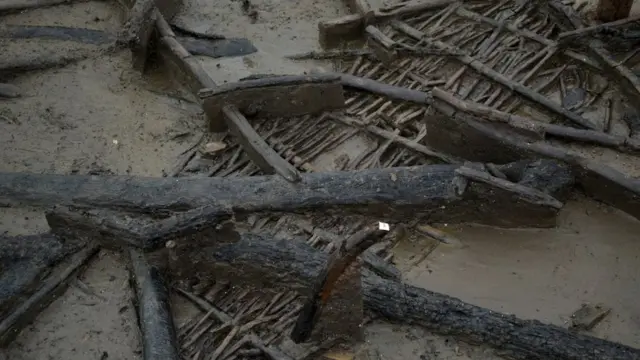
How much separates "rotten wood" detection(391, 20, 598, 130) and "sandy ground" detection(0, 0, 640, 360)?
3.13 ft

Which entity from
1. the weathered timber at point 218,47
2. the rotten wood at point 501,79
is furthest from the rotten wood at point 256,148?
the rotten wood at point 501,79

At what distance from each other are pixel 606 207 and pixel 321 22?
3.94 metres

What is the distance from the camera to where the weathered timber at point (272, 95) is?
777 centimetres

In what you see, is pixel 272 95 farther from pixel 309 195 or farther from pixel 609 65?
pixel 609 65

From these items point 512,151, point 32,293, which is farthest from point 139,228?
point 512,151

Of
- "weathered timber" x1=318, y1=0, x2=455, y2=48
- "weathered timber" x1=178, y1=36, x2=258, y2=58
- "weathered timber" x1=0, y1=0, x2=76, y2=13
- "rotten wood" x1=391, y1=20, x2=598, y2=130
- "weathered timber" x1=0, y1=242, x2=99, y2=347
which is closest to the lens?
"weathered timber" x1=0, y1=242, x2=99, y2=347

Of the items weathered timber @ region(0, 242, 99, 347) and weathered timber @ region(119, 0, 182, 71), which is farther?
weathered timber @ region(119, 0, 182, 71)

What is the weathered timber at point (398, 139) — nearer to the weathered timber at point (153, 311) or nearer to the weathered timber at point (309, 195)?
the weathered timber at point (309, 195)

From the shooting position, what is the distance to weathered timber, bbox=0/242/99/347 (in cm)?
609

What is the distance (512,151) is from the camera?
23.0 feet

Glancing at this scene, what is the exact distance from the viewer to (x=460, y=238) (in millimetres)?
6930

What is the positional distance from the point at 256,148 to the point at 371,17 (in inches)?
100

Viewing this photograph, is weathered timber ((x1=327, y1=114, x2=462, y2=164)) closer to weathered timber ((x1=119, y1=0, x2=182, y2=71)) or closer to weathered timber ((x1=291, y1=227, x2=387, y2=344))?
weathered timber ((x1=291, y1=227, x2=387, y2=344))

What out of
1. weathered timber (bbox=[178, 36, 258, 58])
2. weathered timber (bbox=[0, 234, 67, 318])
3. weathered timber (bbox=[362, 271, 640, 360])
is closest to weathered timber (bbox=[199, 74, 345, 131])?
weathered timber (bbox=[178, 36, 258, 58])
